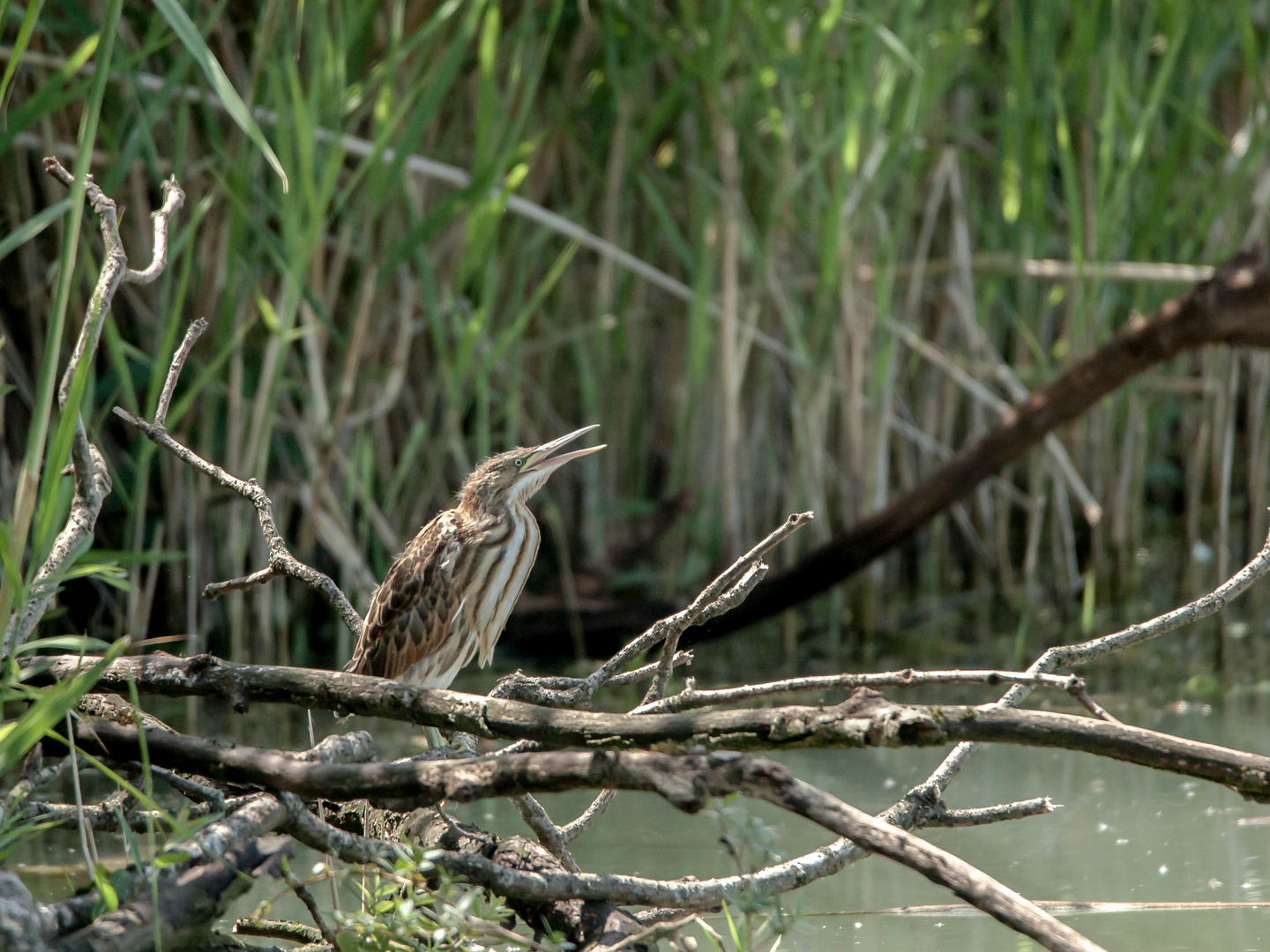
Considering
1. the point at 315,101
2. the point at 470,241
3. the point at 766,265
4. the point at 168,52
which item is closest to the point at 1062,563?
the point at 766,265

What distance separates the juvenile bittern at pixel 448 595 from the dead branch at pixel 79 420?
853 millimetres

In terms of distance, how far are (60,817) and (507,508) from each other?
142 centimetres

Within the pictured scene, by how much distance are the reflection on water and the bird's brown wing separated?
0.43 metres

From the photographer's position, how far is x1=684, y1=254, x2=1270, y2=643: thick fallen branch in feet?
12.2

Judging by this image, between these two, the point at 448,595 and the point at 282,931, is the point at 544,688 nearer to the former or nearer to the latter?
the point at 282,931

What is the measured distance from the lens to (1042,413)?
4051mm

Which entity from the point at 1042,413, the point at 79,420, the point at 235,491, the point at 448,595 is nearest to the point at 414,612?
the point at 448,595

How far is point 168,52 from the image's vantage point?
3830mm

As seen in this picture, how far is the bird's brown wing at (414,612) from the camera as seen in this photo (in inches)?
113

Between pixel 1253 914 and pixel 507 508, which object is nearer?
pixel 1253 914

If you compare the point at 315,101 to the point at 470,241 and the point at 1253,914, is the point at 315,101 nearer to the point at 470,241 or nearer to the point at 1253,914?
the point at 470,241

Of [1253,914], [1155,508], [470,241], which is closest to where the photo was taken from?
[1253,914]

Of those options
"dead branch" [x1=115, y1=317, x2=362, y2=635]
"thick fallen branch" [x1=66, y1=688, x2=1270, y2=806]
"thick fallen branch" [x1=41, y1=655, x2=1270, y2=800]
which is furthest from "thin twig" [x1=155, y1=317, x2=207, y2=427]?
"thick fallen branch" [x1=66, y1=688, x2=1270, y2=806]

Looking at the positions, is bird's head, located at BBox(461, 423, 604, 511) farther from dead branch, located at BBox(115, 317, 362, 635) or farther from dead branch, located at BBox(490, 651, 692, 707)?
dead branch, located at BBox(490, 651, 692, 707)
